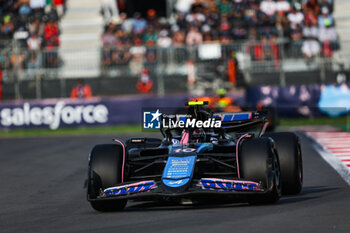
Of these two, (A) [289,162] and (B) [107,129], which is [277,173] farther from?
(B) [107,129]

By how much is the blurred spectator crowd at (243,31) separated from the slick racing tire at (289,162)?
17.6 metres

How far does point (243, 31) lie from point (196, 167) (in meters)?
19.8

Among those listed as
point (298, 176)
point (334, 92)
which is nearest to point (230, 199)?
point (298, 176)

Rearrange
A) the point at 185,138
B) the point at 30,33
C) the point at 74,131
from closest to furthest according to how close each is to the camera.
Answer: the point at 185,138
the point at 74,131
the point at 30,33

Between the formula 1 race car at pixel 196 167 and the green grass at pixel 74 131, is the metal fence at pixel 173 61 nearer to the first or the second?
the green grass at pixel 74 131

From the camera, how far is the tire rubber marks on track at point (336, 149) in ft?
39.5

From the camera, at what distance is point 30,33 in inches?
1136

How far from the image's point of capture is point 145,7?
31.7 meters

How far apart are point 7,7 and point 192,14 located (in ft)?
24.9

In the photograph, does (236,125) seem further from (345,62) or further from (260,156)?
(345,62)

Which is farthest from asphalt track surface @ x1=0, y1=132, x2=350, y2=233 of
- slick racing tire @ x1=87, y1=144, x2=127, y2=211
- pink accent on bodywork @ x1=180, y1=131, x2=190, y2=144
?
pink accent on bodywork @ x1=180, y1=131, x2=190, y2=144

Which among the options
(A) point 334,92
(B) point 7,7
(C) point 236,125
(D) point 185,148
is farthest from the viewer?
(B) point 7,7

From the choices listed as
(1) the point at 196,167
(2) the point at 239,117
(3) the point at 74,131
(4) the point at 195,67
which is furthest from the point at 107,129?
(1) the point at 196,167

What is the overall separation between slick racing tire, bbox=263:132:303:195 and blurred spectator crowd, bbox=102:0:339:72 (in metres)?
17.6
